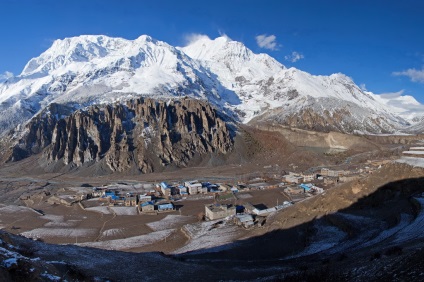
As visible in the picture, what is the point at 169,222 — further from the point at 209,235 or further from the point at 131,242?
the point at 209,235

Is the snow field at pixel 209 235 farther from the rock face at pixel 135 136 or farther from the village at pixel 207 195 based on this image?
the rock face at pixel 135 136

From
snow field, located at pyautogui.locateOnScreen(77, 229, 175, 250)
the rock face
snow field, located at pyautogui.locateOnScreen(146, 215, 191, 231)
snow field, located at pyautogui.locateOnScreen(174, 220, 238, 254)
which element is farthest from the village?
the rock face

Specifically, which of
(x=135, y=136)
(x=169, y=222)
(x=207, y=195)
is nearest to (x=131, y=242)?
(x=169, y=222)

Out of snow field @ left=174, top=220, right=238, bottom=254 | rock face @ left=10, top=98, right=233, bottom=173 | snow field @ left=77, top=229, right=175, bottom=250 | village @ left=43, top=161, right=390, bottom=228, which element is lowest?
snow field @ left=77, top=229, right=175, bottom=250

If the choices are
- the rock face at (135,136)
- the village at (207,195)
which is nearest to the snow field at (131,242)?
the village at (207,195)

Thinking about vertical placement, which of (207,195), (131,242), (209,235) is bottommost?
(131,242)

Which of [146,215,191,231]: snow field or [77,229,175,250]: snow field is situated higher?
[146,215,191,231]: snow field

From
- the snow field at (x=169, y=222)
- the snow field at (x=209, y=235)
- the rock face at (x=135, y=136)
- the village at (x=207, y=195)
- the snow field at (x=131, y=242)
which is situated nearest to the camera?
the snow field at (x=209, y=235)

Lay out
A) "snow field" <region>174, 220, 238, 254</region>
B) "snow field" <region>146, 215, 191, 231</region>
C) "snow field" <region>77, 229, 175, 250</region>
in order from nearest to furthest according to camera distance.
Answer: "snow field" <region>174, 220, 238, 254</region>, "snow field" <region>77, 229, 175, 250</region>, "snow field" <region>146, 215, 191, 231</region>

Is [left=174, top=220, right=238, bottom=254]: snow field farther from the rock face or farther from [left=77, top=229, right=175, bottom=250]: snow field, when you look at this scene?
the rock face
